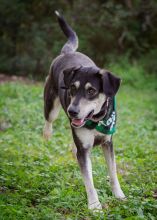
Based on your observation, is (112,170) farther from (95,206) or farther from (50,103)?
(50,103)

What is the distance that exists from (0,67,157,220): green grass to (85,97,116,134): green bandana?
71cm

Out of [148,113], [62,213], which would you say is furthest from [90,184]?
[148,113]

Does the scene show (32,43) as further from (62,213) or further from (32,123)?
(62,213)

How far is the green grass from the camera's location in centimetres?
485

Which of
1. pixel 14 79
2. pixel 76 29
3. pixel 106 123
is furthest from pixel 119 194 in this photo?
pixel 76 29

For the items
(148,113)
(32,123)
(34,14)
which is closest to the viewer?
(32,123)

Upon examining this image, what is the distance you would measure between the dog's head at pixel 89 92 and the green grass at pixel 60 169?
0.84 meters

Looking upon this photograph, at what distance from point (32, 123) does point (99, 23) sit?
34.0 ft

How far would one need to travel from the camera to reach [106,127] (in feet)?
18.3

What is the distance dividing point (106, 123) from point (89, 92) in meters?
0.47

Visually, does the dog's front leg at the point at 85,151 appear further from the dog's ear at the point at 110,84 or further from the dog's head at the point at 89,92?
the dog's ear at the point at 110,84

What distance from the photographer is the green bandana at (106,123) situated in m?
5.47

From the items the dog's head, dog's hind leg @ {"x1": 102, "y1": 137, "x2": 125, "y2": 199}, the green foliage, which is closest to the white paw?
dog's hind leg @ {"x1": 102, "y1": 137, "x2": 125, "y2": 199}

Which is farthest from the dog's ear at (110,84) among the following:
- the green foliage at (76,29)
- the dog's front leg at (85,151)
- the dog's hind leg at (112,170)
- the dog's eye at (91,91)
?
the green foliage at (76,29)
